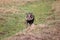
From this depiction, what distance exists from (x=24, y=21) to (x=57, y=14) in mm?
2045

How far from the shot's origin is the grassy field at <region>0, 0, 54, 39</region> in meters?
12.0

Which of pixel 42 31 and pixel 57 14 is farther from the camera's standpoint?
pixel 57 14

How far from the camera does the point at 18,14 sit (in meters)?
14.7

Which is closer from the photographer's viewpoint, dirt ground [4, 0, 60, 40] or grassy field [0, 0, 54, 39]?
dirt ground [4, 0, 60, 40]

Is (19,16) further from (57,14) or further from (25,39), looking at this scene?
(25,39)

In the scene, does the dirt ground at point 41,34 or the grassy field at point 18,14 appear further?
the grassy field at point 18,14

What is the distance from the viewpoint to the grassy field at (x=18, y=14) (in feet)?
39.3

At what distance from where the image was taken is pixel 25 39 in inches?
361

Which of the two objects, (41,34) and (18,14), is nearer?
(41,34)

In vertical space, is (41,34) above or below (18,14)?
below

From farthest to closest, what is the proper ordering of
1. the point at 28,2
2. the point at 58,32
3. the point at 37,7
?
the point at 28,2 < the point at 37,7 < the point at 58,32

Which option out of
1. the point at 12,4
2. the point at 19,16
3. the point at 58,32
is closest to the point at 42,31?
the point at 58,32

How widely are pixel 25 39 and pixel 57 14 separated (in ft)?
16.1

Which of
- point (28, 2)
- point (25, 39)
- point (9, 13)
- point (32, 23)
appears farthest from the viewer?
point (28, 2)
